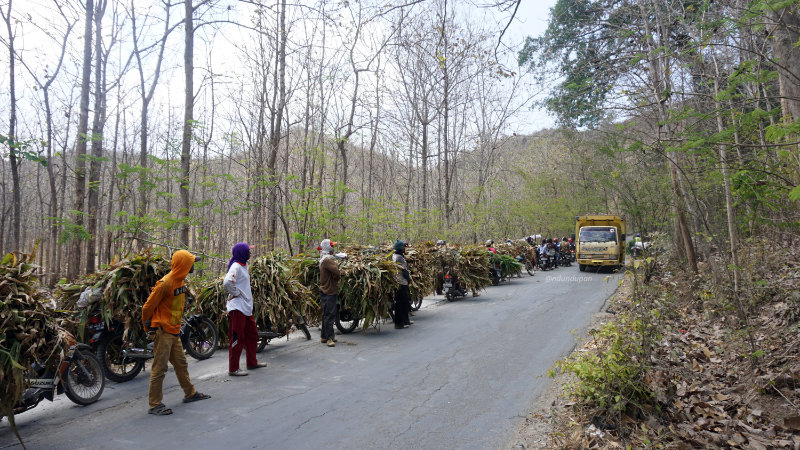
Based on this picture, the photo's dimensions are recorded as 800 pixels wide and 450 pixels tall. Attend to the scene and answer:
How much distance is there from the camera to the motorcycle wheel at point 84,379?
5.35 metres

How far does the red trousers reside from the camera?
6.63m

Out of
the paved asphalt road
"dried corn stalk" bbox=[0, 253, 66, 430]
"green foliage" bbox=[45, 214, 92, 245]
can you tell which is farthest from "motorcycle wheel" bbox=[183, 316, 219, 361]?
"green foliage" bbox=[45, 214, 92, 245]

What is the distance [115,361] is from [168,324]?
1799mm

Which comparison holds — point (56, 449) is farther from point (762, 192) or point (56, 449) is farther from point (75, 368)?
point (762, 192)

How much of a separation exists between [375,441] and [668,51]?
754cm

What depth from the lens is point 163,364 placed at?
17.2 feet

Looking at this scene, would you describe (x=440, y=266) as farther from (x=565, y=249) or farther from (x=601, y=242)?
(x=565, y=249)

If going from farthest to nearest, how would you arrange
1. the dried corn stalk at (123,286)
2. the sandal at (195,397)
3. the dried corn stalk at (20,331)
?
the dried corn stalk at (123,286) < the sandal at (195,397) < the dried corn stalk at (20,331)

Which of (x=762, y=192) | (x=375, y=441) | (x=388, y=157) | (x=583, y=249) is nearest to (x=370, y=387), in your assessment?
(x=375, y=441)

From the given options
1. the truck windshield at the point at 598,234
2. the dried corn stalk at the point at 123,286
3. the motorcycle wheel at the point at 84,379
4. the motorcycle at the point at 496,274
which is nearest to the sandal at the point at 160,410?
the motorcycle wheel at the point at 84,379

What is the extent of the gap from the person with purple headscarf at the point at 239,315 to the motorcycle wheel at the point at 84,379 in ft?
5.23

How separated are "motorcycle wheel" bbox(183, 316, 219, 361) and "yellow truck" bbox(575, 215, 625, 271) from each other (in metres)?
20.6

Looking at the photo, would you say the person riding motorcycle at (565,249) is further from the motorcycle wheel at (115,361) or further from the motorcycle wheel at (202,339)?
the motorcycle wheel at (115,361)

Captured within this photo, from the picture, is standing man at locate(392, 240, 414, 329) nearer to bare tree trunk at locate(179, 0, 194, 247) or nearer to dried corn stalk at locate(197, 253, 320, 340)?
dried corn stalk at locate(197, 253, 320, 340)
